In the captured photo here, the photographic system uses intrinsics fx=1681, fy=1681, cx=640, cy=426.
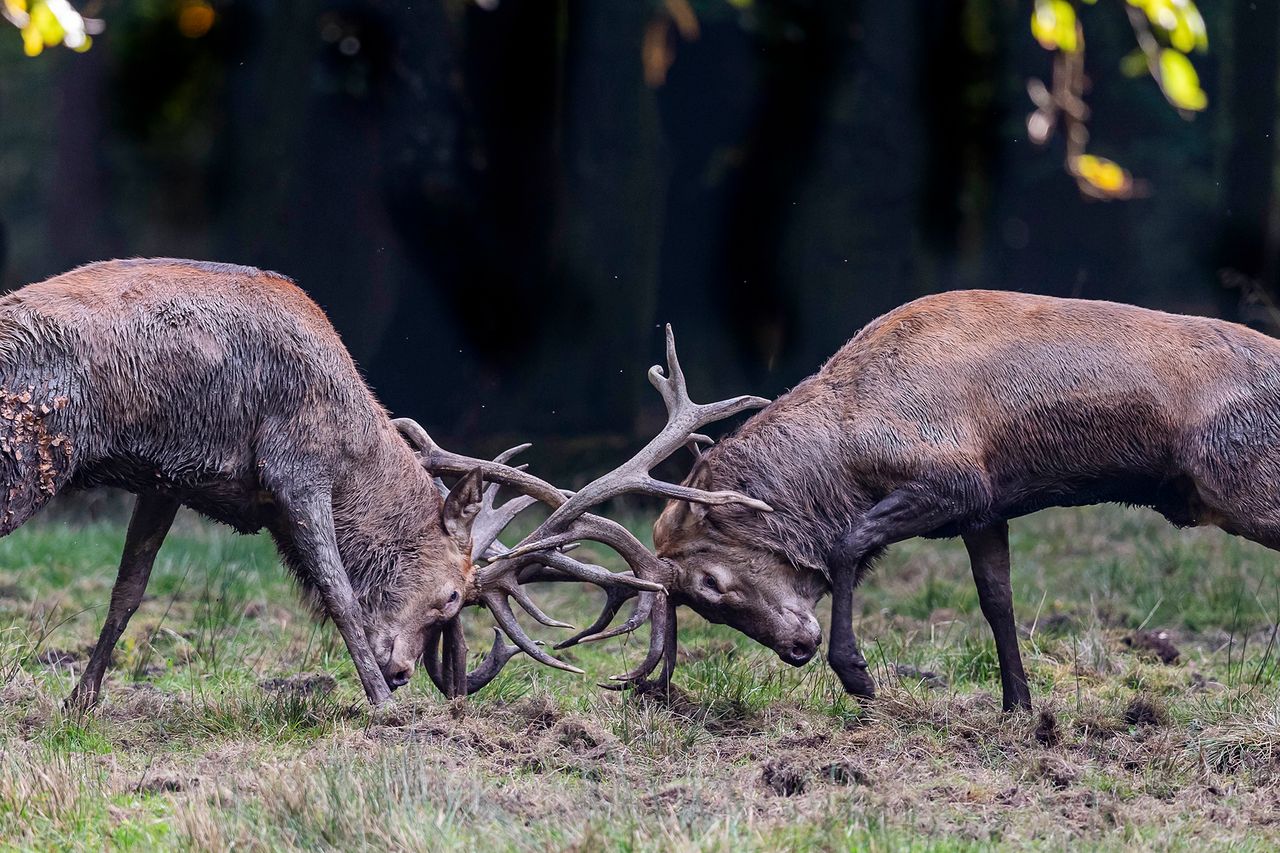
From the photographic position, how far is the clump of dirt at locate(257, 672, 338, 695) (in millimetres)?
6348

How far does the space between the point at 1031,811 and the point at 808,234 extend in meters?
9.24

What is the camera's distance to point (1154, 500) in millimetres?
6273

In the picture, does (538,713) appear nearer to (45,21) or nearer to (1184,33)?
(45,21)

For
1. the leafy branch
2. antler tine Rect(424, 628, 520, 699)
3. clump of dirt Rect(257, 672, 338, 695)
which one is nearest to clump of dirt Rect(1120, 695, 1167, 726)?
antler tine Rect(424, 628, 520, 699)

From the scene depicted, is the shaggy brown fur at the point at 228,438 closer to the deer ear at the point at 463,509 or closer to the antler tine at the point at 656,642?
the deer ear at the point at 463,509

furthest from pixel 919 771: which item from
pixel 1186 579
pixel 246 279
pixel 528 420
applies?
pixel 528 420

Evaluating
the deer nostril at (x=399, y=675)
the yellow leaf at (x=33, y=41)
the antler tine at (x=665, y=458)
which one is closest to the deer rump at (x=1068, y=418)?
the antler tine at (x=665, y=458)

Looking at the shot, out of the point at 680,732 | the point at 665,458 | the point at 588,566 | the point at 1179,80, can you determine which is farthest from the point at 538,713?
the point at 1179,80

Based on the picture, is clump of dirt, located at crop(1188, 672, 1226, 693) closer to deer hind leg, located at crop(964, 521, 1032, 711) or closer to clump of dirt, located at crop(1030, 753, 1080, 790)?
deer hind leg, located at crop(964, 521, 1032, 711)

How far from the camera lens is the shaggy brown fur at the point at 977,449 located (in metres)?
6.10

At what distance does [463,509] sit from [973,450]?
1914 mm

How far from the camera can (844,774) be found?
5.03 m

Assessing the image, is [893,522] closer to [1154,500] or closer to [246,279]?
[1154,500]

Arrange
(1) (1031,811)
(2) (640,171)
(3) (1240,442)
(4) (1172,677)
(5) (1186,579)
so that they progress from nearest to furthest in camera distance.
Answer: (1) (1031,811) → (3) (1240,442) → (4) (1172,677) → (5) (1186,579) → (2) (640,171)
